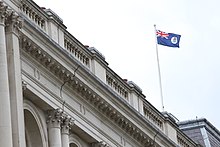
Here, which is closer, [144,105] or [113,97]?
[113,97]

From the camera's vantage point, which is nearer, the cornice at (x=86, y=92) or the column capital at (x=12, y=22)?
the column capital at (x=12, y=22)

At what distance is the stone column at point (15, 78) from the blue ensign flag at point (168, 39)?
73.2 feet

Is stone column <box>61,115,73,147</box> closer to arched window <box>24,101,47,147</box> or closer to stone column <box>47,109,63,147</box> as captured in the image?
stone column <box>47,109,63,147</box>

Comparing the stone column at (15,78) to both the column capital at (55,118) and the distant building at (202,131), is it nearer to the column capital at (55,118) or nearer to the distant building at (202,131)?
the column capital at (55,118)

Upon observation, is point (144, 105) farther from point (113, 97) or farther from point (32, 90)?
point (32, 90)

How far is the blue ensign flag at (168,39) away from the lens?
246 feet

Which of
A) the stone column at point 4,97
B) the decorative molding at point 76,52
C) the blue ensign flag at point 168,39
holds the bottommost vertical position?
the stone column at point 4,97

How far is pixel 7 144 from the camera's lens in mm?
49906

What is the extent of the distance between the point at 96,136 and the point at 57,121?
3996mm

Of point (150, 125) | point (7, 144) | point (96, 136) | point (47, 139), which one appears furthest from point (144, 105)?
point (7, 144)

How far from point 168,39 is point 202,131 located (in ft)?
47.0

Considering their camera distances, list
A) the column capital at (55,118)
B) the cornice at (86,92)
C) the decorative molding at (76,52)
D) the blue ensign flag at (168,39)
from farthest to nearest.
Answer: the blue ensign flag at (168,39) → the decorative molding at (76,52) → the column capital at (55,118) → the cornice at (86,92)

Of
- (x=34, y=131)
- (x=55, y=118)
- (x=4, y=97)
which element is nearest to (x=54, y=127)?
(x=55, y=118)

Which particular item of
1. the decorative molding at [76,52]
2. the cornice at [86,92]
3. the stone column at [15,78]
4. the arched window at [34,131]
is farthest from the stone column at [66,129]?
the stone column at [15,78]
